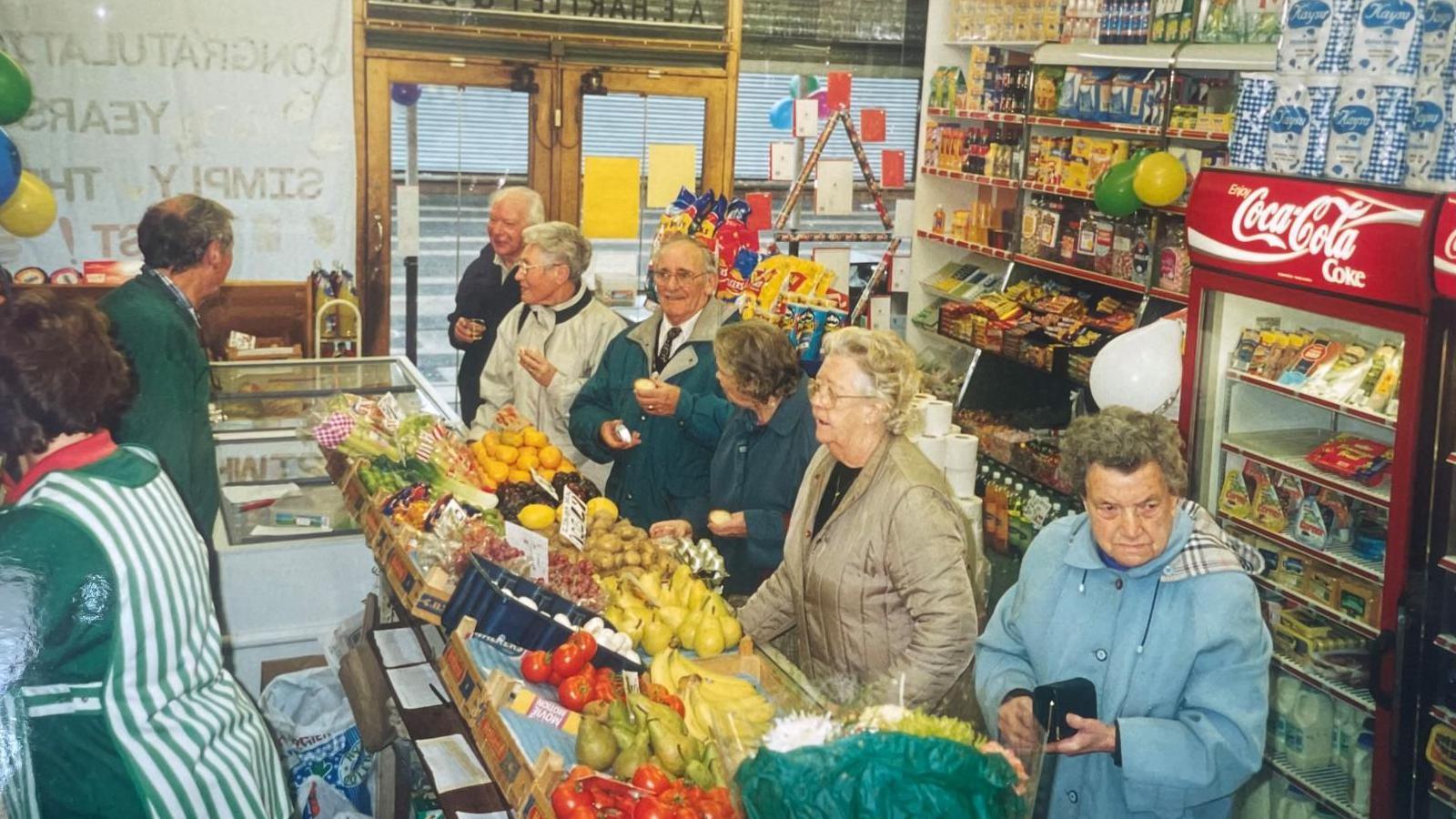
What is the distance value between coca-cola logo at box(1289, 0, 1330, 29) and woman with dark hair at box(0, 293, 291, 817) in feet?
11.0

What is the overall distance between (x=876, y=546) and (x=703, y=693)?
1.74 feet

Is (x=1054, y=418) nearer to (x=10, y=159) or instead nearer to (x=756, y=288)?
(x=756, y=288)

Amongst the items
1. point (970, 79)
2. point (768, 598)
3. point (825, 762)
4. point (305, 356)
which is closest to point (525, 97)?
point (305, 356)

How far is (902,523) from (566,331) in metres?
2.25

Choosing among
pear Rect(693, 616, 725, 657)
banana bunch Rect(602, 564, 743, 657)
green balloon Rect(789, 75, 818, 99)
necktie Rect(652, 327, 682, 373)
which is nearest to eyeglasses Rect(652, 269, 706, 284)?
necktie Rect(652, 327, 682, 373)

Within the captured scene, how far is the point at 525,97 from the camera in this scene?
734cm

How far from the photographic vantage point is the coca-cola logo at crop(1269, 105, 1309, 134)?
4.08 meters

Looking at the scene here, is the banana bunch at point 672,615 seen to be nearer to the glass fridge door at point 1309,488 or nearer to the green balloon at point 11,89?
the glass fridge door at point 1309,488

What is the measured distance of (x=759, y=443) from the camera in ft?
13.0

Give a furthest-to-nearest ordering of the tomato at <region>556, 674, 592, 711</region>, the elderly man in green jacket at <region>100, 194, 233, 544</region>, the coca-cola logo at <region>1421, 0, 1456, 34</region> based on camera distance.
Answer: the coca-cola logo at <region>1421, 0, 1456, 34</region> < the elderly man in green jacket at <region>100, 194, 233, 544</region> < the tomato at <region>556, 674, 592, 711</region>

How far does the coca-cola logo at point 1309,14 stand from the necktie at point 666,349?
2106 millimetres

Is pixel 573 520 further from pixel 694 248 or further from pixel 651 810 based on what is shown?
pixel 651 810

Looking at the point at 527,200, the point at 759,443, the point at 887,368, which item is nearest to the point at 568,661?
the point at 887,368

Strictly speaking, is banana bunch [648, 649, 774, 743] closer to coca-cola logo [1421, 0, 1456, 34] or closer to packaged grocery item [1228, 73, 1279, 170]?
packaged grocery item [1228, 73, 1279, 170]
